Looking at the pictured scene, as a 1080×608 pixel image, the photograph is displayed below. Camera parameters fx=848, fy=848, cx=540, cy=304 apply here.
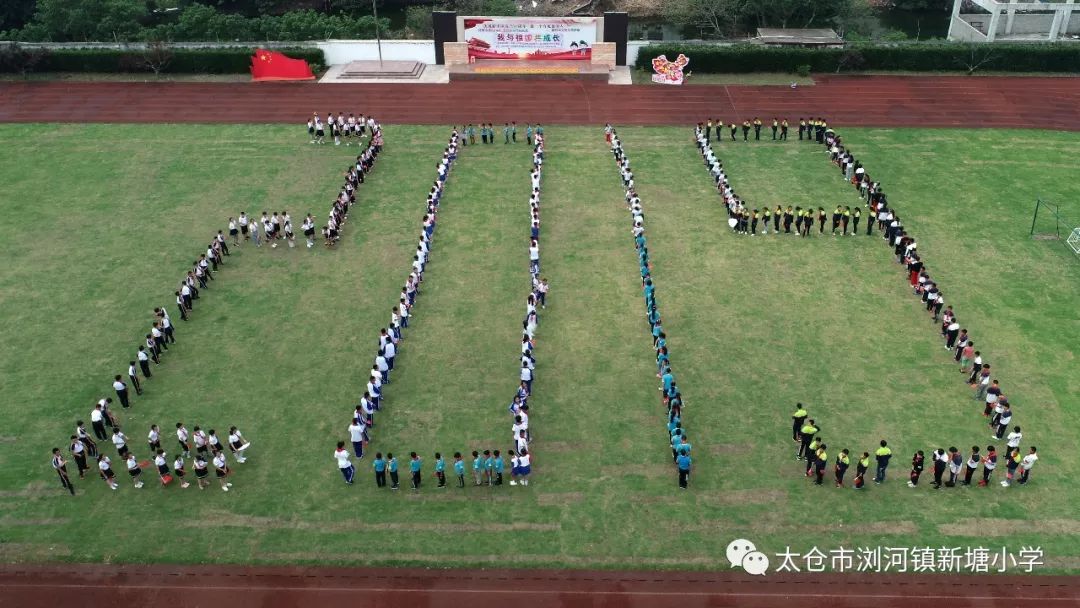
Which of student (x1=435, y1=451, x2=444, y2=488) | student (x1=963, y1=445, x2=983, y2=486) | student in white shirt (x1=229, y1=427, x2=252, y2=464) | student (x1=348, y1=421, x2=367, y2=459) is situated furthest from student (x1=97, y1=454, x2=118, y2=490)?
student (x1=963, y1=445, x2=983, y2=486)

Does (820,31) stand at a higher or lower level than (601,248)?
higher

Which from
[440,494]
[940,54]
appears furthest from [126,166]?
[940,54]

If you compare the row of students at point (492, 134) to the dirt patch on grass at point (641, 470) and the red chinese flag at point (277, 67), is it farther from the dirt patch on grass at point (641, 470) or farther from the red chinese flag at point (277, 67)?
the dirt patch on grass at point (641, 470)

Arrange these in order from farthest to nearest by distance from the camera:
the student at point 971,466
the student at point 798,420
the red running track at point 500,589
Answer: the student at point 798,420, the student at point 971,466, the red running track at point 500,589

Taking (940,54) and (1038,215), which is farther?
(940,54)

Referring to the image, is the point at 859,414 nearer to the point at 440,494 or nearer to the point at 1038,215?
the point at 440,494

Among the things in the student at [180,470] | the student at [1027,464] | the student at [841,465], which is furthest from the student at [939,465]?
the student at [180,470]

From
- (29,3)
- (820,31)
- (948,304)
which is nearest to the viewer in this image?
(948,304)
